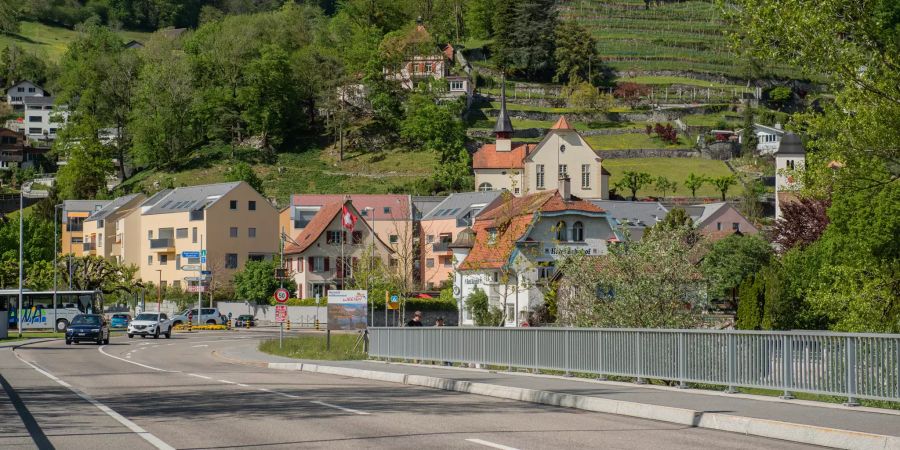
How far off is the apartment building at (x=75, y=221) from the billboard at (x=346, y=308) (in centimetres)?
10017

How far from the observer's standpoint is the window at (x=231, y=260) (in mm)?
113062

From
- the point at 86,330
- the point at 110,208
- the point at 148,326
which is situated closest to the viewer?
the point at 86,330

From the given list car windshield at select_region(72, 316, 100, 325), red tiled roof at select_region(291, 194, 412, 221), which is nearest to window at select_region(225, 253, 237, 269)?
red tiled roof at select_region(291, 194, 412, 221)

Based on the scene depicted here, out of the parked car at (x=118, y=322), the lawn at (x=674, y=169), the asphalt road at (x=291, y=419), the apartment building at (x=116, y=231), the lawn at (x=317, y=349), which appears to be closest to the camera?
the asphalt road at (x=291, y=419)

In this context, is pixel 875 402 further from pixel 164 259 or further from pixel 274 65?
pixel 274 65

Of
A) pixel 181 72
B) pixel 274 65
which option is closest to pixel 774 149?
pixel 274 65

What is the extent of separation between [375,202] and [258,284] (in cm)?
2552

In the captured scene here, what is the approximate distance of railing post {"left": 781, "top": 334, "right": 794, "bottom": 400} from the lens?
19.8 metres

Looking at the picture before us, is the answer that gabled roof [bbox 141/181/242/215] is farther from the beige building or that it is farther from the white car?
the white car

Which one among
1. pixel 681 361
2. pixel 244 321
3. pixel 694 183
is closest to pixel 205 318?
pixel 244 321

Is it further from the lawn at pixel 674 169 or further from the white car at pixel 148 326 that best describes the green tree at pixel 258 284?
the lawn at pixel 674 169

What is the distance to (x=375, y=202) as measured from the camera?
396 ft

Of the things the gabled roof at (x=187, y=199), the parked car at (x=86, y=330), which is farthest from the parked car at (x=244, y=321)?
the parked car at (x=86, y=330)

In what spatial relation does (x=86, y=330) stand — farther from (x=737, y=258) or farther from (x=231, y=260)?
(x=231, y=260)
